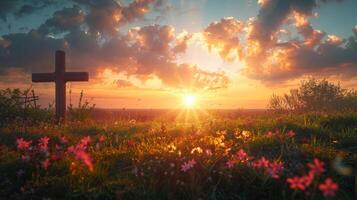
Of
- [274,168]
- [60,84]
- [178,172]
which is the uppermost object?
[60,84]

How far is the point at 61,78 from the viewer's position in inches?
625

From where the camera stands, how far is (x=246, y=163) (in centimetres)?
566

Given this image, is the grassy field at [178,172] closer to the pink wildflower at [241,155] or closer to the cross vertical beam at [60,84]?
the pink wildflower at [241,155]

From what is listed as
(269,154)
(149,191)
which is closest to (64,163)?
(149,191)

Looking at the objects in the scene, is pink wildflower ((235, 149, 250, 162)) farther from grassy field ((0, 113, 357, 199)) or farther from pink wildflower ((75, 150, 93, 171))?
pink wildflower ((75, 150, 93, 171))

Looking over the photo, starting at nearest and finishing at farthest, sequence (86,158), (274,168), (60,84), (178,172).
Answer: (86,158)
(274,168)
(178,172)
(60,84)

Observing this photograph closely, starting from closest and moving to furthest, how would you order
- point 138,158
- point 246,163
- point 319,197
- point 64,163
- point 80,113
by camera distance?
point 319,197 → point 246,163 → point 64,163 → point 138,158 → point 80,113

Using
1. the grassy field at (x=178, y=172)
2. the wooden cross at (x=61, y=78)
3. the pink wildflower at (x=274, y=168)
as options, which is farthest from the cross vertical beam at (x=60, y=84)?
the pink wildflower at (x=274, y=168)

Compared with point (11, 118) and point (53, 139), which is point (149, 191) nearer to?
point (53, 139)

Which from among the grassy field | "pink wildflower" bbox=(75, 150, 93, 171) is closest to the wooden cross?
the grassy field

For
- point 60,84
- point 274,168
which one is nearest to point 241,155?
point 274,168

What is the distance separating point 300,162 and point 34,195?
14.3ft

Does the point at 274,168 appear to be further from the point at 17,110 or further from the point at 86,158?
the point at 17,110

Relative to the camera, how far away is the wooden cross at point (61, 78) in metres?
15.5
